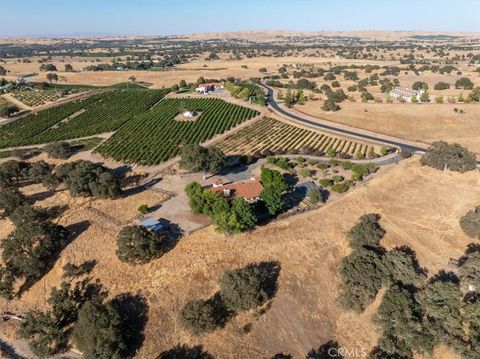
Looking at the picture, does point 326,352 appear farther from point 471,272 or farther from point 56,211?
point 56,211

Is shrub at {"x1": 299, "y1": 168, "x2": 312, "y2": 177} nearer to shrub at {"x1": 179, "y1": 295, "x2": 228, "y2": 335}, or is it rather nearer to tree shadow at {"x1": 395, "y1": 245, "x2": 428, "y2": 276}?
tree shadow at {"x1": 395, "y1": 245, "x2": 428, "y2": 276}

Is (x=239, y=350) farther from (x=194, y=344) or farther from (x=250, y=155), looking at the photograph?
(x=250, y=155)

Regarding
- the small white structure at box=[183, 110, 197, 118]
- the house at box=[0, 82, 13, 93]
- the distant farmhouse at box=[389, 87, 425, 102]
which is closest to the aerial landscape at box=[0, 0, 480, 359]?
the small white structure at box=[183, 110, 197, 118]

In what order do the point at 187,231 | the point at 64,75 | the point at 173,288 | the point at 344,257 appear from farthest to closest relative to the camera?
the point at 64,75, the point at 187,231, the point at 344,257, the point at 173,288

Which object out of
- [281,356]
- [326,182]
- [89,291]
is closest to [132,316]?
[89,291]

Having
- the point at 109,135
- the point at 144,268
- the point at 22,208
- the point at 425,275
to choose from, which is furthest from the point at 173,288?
the point at 109,135

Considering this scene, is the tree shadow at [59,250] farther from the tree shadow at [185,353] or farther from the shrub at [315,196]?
the shrub at [315,196]
